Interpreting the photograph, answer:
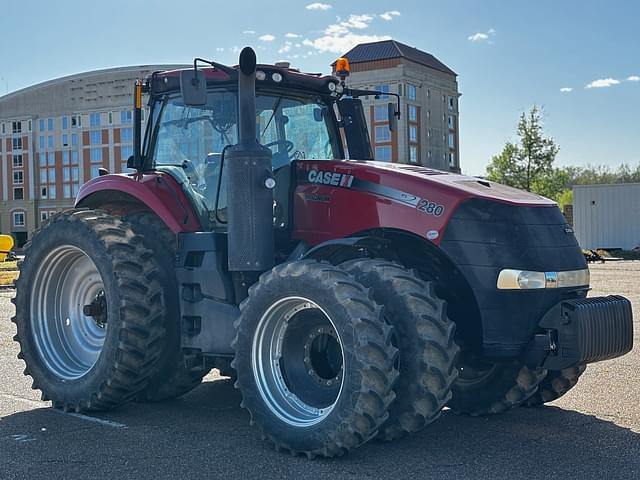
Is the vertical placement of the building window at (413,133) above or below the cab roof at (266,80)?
above

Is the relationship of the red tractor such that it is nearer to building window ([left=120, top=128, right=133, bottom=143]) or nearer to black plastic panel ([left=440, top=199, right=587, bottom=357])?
black plastic panel ([left=440, top=199, right=587, bottom=357])

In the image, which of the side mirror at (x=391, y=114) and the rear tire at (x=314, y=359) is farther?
the side mirror at (x=391, y=114)

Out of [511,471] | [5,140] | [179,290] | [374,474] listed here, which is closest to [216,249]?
[179,290]

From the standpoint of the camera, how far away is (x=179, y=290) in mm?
6648

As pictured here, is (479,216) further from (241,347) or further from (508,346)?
(241,347)

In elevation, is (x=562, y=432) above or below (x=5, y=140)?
below

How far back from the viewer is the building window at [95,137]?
7525 centimetres

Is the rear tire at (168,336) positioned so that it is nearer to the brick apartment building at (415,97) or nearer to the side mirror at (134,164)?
the side mirror at (134,164)

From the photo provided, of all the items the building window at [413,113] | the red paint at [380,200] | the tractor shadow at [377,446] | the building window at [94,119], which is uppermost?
the building window at [94,119]

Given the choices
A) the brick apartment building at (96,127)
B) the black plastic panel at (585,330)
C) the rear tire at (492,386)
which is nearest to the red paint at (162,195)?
the rear tire at (492,386)

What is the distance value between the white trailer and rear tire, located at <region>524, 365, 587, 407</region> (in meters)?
34.1

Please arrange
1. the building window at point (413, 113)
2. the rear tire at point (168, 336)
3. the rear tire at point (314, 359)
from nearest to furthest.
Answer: the rear tire at point (314, 359) → the rear tire at point (168, 336) → the building window at point (413, 113)

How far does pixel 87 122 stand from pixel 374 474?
74.7m

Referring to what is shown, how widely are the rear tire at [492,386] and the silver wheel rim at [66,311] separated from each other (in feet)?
10.2
